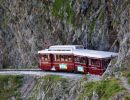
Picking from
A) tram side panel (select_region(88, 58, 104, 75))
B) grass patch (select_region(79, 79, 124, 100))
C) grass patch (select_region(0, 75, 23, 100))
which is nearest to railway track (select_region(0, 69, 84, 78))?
grass patch (select_region(0, 75, 23, 100))

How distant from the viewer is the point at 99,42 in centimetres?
7906

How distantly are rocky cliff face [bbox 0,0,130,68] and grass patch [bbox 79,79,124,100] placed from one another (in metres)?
5.43

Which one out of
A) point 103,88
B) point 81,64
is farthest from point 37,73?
point 103,88

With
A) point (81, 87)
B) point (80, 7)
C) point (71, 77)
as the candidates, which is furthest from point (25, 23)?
point (81, 87)

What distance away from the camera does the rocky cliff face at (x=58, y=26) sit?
2973 inches

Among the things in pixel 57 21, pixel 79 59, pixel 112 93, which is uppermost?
pixel 57 21

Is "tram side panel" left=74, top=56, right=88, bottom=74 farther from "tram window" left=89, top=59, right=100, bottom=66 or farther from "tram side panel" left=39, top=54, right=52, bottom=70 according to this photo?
"tram side panel" left=39, top=54, right=52, bottom=70

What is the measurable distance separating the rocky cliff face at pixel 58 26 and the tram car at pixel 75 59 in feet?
12.3

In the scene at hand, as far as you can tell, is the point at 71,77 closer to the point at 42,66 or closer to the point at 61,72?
the point at 61,72

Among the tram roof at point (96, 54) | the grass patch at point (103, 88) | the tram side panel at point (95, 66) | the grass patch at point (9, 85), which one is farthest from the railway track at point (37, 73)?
the grass patch at point (103, 88)

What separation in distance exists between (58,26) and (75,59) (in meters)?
17.4

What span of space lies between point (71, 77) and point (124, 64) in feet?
42.1

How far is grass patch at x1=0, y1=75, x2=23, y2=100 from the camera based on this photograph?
268ft

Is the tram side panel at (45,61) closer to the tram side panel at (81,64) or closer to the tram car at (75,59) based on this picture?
the tram car at (75,59)
